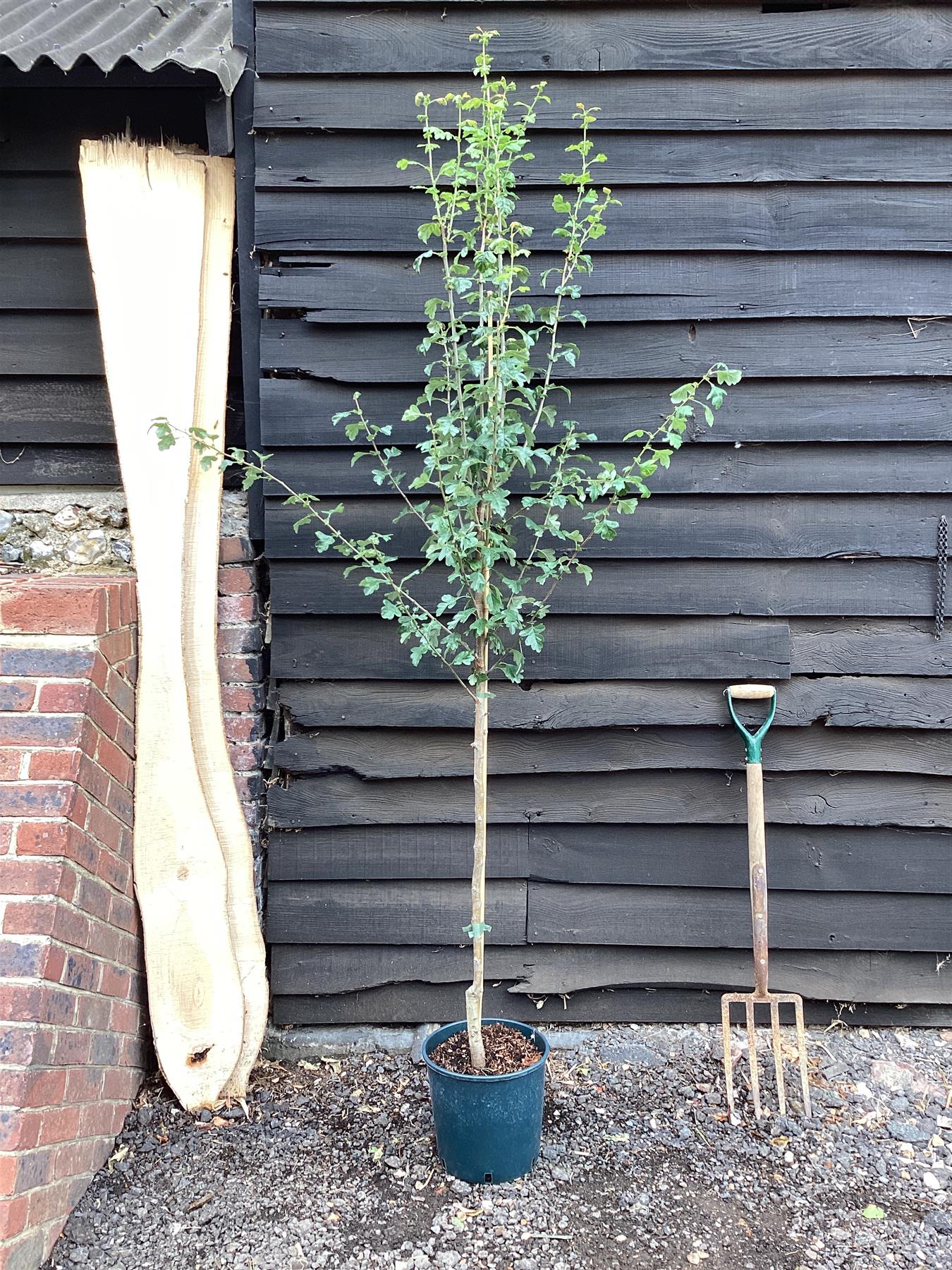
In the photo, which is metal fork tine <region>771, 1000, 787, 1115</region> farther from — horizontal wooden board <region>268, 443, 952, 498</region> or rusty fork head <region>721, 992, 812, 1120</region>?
horizontal wooden board <region>268, 443, 952, 498</region>

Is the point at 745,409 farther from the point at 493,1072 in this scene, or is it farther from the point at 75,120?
the point at 75,120

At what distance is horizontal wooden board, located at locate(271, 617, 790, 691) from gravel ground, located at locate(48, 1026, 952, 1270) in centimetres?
120

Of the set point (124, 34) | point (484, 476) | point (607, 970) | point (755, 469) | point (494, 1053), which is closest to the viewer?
point (484, 476)

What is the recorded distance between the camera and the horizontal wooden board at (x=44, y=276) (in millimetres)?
2721

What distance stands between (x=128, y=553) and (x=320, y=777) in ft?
3.07

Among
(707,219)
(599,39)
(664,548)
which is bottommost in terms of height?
(664,548)

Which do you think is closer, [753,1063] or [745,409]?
[753,1063]

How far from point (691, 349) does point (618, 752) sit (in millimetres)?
1257

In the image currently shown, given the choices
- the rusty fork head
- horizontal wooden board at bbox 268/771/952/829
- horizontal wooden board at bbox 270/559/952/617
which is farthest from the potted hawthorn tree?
the rusty fork head

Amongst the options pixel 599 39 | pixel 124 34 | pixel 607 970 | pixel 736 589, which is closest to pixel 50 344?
pixel 124 34

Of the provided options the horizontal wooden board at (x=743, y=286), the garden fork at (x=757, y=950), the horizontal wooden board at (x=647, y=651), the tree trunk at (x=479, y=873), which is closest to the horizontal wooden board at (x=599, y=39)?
the horizontal wooden board at (x=743, y=286)

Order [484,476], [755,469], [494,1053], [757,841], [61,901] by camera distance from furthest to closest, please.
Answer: [755,469], [757,841], [494,1053], [484,476], [61,901]

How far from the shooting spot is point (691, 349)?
8.71 ft

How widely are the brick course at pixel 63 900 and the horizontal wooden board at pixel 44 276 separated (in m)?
0.92
